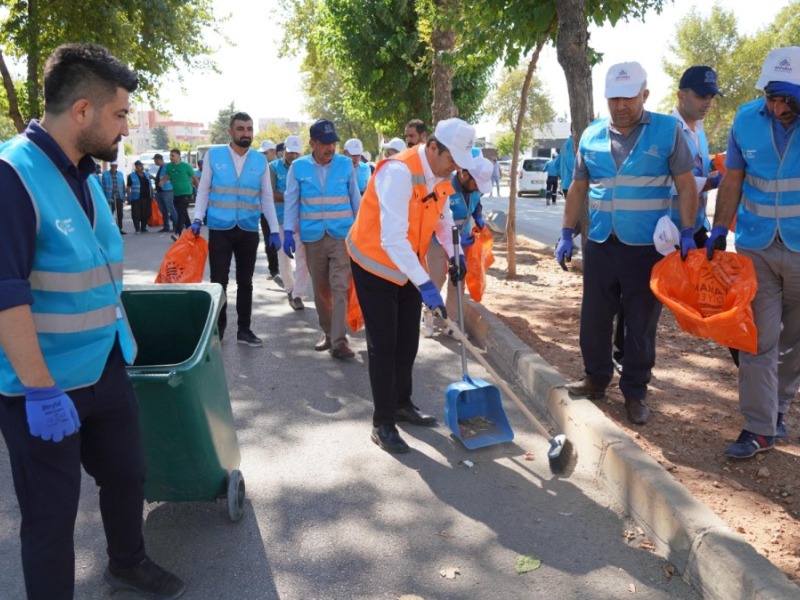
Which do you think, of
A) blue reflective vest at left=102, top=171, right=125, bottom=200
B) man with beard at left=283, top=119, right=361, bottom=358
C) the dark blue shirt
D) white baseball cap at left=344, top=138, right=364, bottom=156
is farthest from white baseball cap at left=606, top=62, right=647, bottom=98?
blue reflective vest at left=102, top=171, right=125, bottom=200

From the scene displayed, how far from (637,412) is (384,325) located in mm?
1626

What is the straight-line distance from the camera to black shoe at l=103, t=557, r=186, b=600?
2.88 meters

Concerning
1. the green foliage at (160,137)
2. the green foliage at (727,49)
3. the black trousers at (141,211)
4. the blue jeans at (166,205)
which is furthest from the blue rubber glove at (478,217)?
the green foliage at (160,137)

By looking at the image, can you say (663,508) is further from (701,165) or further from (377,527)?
(701,165)

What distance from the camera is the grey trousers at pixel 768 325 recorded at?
3.80 meters

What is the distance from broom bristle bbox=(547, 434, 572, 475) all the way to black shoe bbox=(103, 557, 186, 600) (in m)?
2.01

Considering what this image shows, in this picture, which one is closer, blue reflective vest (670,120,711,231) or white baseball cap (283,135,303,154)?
blue reflective vest (670,120,711,231)

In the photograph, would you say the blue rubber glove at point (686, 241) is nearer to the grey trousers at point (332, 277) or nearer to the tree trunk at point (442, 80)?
the grey trousers at point (332, 277)

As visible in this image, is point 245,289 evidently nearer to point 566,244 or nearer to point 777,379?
point 566,244

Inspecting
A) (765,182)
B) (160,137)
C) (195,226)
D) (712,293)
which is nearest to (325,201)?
(195,226)

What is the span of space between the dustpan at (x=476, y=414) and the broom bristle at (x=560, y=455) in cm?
45

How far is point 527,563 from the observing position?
10.3 feet

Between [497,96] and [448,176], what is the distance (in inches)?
2098

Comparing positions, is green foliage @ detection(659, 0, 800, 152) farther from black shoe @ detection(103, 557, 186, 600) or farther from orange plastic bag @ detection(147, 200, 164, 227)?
black shoe @ detection(103, 557, 186, 600)
